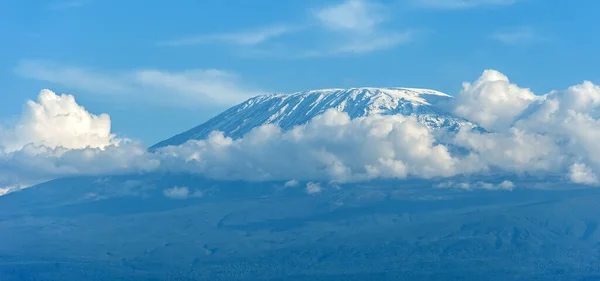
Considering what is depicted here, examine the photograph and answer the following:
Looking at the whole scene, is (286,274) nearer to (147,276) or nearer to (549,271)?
(147,276)

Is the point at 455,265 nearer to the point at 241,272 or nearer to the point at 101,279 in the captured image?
the point at 241,272

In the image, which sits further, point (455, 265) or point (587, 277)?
point (455, 265)

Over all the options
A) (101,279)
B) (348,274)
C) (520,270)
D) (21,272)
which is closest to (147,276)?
(101,279)

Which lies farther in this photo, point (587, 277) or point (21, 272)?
point (21, 272)

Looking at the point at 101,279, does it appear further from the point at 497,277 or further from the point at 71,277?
the point at 497,277

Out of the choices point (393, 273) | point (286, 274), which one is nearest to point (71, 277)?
point (286, 274)

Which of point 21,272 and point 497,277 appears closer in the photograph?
point 497,277

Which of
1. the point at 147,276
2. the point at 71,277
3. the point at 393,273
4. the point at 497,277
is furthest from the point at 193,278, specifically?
the point at 497,277
